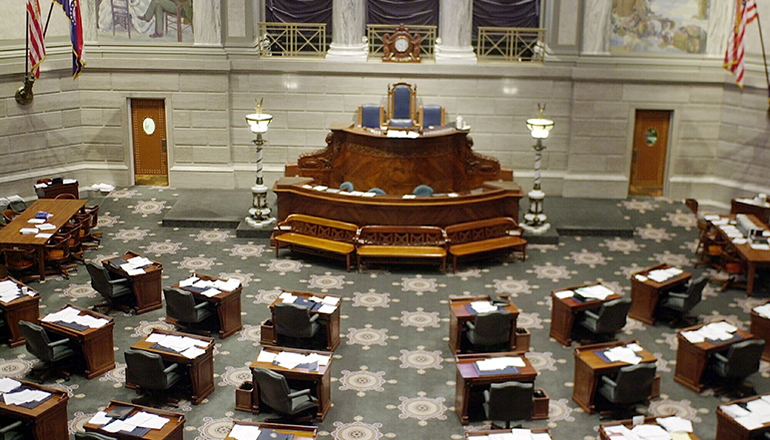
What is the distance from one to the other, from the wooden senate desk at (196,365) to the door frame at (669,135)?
10849 mm

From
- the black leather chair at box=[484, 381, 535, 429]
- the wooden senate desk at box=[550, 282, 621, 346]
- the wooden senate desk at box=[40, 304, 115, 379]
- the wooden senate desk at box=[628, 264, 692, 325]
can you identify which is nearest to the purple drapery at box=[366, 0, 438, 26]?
the wooden senate desk at box=[628, 264, 692, 325]

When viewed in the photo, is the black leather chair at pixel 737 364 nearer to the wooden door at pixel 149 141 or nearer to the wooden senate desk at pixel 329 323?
the wooden senate desk at pixel 329 323

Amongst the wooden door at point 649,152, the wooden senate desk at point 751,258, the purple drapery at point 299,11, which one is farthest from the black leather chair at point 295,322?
the purple drapery at point 299,11

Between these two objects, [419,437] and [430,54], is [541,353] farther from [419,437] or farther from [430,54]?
[430,54]

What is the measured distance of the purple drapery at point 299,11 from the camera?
2048 cm

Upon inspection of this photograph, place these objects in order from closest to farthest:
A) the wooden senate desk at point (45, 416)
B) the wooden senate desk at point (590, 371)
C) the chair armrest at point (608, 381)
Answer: the wooden senate desk at point (45, 416) < the chair armrest at point (608, 381) < the wooden senate desk at point (590, 371)

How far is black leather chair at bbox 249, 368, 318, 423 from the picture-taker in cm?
939

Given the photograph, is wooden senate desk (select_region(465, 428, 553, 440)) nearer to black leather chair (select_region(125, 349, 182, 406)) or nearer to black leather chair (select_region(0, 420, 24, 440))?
black leather chair (select_region(125, 349, 182, 406))

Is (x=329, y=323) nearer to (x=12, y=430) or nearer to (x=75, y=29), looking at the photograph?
(x=12, y=430)

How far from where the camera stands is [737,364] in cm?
1031

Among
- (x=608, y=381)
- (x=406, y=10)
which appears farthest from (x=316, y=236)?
(x=406, y=10)

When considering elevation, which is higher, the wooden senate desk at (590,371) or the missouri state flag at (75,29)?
the missouri state flag at (75,29)

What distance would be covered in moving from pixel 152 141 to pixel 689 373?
1204 centimetres

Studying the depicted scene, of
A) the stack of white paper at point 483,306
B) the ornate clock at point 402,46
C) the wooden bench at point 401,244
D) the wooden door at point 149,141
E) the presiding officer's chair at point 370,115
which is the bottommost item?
the stack of white paper at point 483,306
